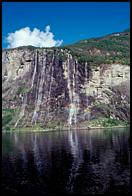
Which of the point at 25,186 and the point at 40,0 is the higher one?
the point at 40,0

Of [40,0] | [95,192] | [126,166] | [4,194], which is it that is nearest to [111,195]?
[95,192]

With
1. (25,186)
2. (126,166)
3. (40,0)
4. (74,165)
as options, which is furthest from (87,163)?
(40,0)

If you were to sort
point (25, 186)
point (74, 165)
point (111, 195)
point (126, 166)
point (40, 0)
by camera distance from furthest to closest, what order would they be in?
point (74, 165), point (126, 166), point (25, 186), point (111, 195), point (40, 0)

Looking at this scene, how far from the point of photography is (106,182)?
182 ft

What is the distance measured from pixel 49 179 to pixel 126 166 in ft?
59.1

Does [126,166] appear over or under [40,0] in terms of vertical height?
under

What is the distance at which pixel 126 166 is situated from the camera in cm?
6956

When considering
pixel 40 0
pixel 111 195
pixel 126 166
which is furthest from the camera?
pixel 126 166

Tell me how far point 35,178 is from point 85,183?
11.2 metres

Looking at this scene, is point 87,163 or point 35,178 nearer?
point 35,178

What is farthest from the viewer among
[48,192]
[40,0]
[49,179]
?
[49,179]

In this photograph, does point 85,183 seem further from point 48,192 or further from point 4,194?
point 4,194

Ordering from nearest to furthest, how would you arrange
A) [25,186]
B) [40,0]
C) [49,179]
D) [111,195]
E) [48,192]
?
[40,0], [111,195], [48,192], [25,186], [49,179]

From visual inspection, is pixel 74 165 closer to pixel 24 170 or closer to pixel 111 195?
pixel 24 170
